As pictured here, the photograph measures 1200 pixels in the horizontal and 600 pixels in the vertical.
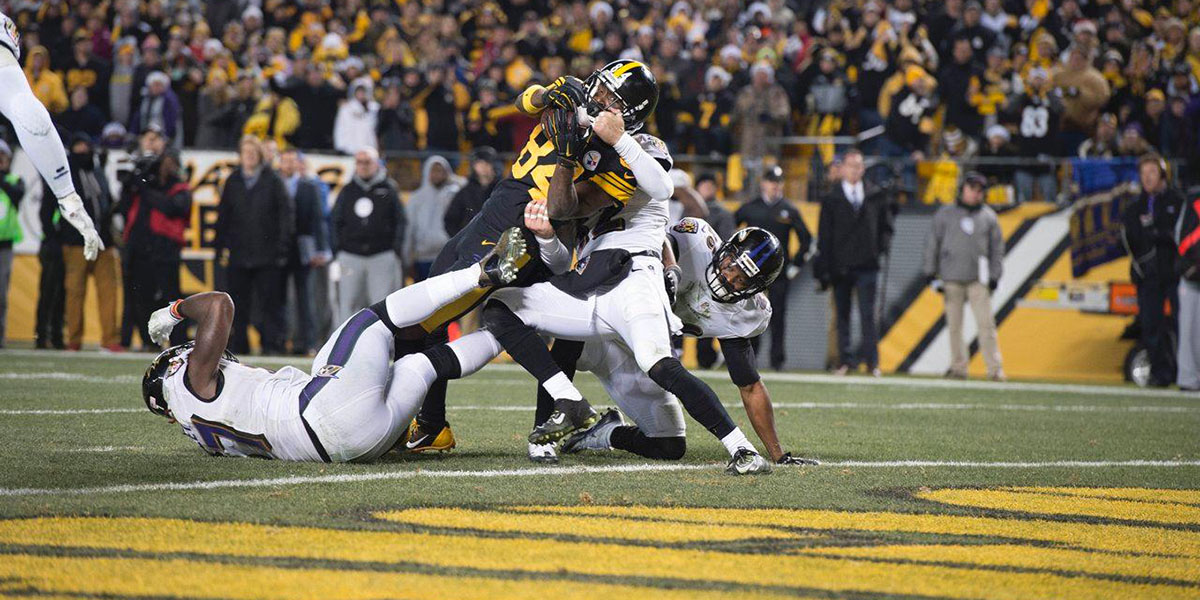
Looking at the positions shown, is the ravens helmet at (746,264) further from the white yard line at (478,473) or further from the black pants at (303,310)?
the black pants at (303,310)

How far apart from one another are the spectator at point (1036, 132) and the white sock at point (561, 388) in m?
9.45

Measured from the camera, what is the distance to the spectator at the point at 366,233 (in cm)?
1361

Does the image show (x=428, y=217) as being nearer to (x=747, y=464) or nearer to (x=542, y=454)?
(x=542, y=454)

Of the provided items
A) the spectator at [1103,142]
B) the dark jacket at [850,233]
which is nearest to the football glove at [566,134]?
the dark jacket at [850,233]

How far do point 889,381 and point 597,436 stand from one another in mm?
6536

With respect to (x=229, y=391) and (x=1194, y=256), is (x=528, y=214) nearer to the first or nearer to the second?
(x=229, y=391)

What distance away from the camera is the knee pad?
617 cm

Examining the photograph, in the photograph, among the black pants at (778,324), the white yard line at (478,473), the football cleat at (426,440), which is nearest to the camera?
the white yard line at (478,473)

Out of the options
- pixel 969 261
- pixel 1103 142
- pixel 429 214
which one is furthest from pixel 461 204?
pixel 1103 142

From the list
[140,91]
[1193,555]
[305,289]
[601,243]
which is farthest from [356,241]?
[1193,555]

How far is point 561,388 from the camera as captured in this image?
5.71 meters

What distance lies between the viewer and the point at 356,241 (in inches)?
536

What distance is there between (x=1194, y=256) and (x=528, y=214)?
772 cm

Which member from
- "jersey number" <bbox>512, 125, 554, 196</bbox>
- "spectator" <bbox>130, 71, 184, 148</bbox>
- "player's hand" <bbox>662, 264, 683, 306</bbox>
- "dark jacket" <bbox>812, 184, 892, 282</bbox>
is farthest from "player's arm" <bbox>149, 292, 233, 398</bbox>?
"spectator" <bbox>130, 71, 184, 148</bbox>
